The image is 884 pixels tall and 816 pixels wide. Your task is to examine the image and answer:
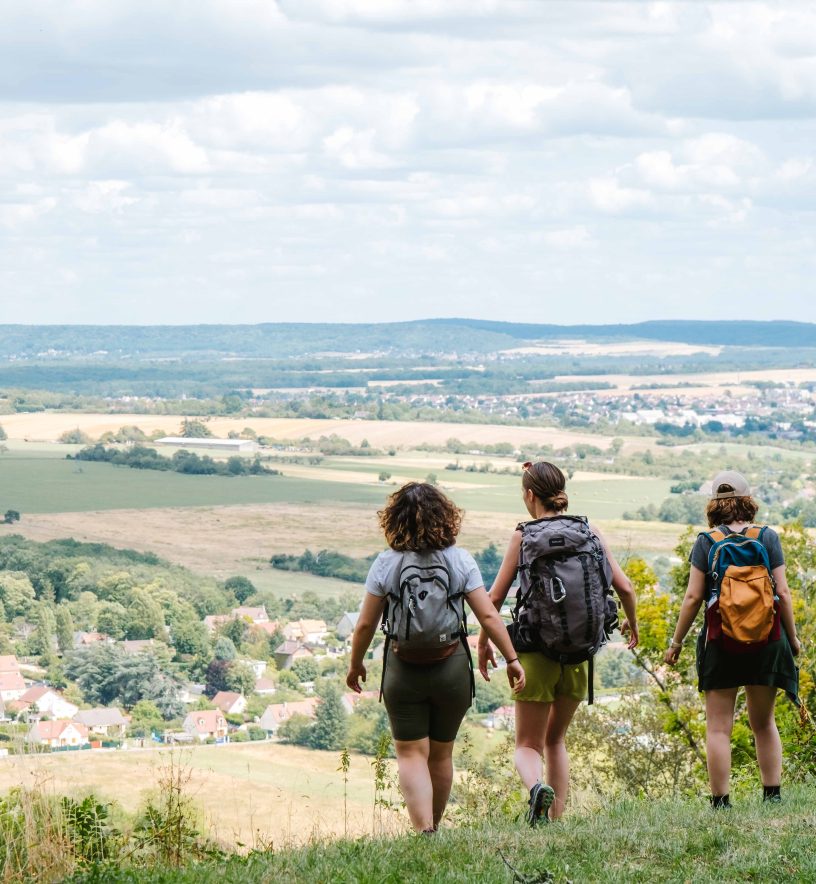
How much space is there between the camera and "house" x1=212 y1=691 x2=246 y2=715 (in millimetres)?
40031

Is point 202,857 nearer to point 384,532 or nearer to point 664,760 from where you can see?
point 384,532

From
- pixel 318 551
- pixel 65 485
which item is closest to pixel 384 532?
pixel 318 551

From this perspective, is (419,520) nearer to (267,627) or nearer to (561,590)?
(561,590)

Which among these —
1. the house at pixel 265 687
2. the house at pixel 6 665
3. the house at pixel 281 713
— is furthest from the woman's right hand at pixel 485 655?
the house at pixel 265 687

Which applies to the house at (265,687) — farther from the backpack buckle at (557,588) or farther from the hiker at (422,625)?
the backpack buckle at (557,588)

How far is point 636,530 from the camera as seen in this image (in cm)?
6178

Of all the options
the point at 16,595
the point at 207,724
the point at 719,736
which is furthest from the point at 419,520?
the point at 16,595

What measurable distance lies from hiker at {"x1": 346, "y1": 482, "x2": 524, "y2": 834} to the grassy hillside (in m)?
0.42

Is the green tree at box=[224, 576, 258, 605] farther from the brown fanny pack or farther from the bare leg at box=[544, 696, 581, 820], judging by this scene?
the brown fanny pack

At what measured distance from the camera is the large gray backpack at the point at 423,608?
5.68 meters

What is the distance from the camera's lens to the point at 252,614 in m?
62.7

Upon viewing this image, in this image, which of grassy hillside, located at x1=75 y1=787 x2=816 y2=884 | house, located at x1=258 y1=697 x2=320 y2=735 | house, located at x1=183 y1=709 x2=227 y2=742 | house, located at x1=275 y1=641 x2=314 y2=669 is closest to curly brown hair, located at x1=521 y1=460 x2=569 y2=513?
grassy hillside, located at x1=75 y1=787 x2=816 y2=884

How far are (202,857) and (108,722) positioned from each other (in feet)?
106

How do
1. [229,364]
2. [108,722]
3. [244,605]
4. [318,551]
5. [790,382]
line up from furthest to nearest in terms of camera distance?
[229,364], [790,382], [318,551], [244,605], [108,722]
